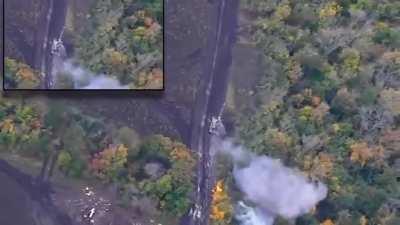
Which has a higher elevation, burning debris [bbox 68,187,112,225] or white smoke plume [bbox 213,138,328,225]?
white smoke plume [bbox 213,138,328,225]

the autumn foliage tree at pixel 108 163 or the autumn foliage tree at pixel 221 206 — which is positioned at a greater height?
the autumn foliage tree at pixel 108 163

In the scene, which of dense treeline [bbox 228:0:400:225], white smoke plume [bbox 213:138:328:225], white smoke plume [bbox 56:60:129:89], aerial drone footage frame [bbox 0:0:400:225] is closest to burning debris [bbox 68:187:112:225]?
aerial drone footage frame [bbox 0:0:400:225]

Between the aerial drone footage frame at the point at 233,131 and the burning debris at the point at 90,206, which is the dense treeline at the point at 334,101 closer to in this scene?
the aerial drone footage frame at the point at 233,131

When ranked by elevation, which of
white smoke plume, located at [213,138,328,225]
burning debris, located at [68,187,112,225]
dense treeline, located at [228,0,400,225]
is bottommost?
burning debris, located at [68,187,112,225]

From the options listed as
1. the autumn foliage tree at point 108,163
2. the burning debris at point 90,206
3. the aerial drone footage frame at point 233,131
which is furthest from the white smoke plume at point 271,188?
the burning debris at point 90,206

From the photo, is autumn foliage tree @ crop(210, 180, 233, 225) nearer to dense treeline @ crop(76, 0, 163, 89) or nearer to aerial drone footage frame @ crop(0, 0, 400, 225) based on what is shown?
aerial drone footage frame @ crop(0, 0, 400, 225)

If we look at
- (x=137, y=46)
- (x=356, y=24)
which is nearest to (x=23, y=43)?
(x=137, y=46)

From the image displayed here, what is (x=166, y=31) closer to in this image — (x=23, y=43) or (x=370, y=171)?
(x=23, y=43)
